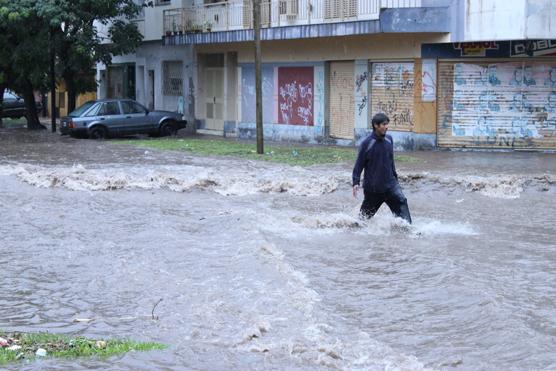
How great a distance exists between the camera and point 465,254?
10.8 m

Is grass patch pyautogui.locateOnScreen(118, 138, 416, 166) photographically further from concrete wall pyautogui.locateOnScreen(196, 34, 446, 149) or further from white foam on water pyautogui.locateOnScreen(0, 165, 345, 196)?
white foam on water pyautogui.locateOnScreen(0, 165, 345, 196)

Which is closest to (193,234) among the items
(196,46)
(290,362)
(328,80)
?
(290,362)

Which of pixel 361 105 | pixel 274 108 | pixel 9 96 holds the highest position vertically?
pixel 9 96

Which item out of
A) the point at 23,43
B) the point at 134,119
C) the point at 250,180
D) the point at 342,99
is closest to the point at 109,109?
the point at 134,119

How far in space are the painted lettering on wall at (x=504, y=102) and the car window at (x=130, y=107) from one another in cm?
1165

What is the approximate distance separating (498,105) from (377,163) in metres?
12.4

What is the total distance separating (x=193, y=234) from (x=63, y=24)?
22.4 meters

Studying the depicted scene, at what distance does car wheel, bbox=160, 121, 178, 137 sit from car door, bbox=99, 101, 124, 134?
5.20 feet

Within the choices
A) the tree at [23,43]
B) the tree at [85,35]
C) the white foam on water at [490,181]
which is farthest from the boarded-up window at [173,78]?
the white foam on water at [490,181]

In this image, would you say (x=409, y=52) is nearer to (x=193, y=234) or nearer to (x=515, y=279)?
(x=193, y=234)

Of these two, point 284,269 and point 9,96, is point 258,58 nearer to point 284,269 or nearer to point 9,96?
point 284,269

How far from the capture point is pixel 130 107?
98.6 ft

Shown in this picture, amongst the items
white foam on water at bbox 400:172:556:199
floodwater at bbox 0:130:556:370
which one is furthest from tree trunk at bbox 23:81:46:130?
white foam on water at bbox 400:172:556:199

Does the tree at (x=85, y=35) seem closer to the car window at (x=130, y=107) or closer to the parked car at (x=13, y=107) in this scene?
the car window at (x=130, y=107)
